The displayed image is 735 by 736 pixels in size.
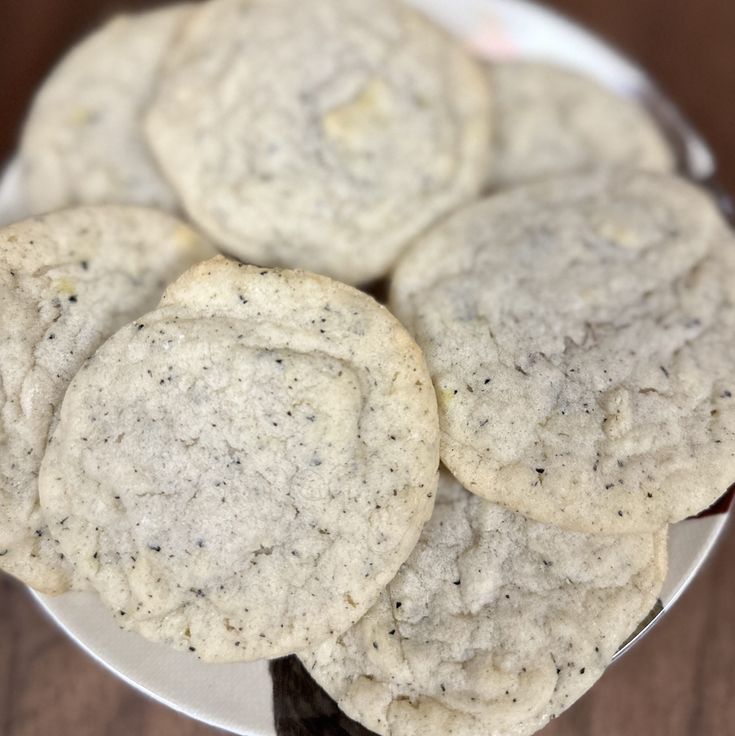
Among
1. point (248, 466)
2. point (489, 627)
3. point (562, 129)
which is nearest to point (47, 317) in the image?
point (248, 466)

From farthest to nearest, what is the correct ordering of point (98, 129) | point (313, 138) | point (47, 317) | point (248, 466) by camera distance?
point (98, 129)
point (313, 138)
point (47, 317)
point (248, 466)

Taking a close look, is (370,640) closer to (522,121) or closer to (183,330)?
(183,330)

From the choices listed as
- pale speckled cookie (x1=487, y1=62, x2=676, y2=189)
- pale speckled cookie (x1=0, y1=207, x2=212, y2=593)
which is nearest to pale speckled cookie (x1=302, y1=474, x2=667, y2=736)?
pale speckled cookie (x1=0, y1=207, x2=212, y2=593)

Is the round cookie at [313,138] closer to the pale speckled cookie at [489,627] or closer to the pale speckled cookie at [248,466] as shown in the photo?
the pale speckled cookie at [248,466]

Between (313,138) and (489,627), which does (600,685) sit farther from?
(313,138)

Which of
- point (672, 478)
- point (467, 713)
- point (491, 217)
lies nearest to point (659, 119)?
point (491, 217)

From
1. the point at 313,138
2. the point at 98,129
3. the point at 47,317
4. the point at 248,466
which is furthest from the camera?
the point at 98,129

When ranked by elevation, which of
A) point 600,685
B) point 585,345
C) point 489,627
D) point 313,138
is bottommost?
point 600,685
